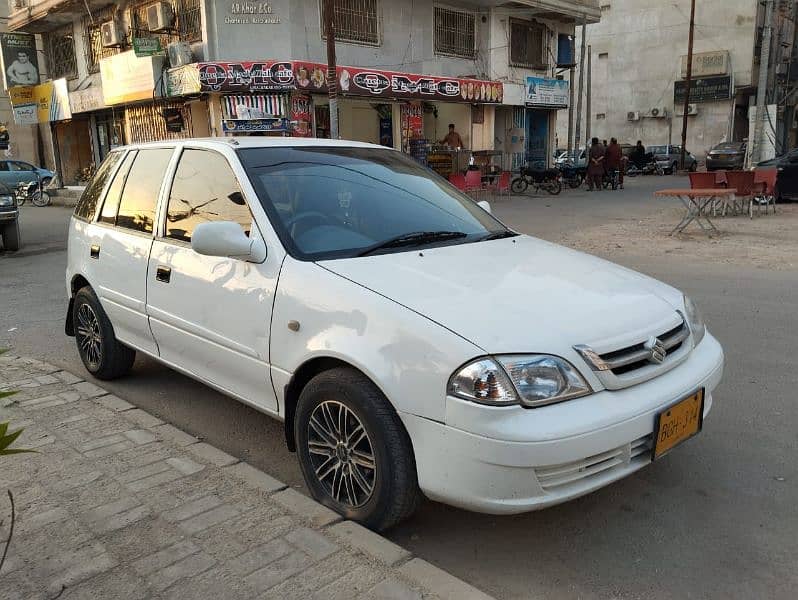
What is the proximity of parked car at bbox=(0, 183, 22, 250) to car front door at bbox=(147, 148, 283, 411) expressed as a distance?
32.5 ft

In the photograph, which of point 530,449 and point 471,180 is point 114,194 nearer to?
point 530,449

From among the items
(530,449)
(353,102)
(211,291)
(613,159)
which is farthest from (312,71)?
(530,449)

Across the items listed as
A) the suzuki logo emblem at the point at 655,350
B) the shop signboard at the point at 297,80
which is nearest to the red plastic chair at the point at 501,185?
the shop signboard at the point at 297,80

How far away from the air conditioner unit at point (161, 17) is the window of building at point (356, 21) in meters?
4.30

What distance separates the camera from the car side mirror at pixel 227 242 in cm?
314

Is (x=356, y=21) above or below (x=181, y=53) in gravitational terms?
above

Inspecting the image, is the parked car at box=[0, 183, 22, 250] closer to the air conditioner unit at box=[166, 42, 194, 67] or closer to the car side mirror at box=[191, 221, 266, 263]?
the air conditioner unit at box=[166, 42, 194, 67]

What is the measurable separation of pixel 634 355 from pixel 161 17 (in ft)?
65.2

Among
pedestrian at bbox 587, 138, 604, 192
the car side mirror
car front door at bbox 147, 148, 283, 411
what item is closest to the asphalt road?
car front door at bbox 147, 148, 283, 411

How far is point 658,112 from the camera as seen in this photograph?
139 ft

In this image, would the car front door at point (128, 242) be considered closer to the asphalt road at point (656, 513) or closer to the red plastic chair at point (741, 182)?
the asphalt road at point (656, 513)

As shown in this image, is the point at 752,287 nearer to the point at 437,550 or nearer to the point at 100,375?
the point at 437,550

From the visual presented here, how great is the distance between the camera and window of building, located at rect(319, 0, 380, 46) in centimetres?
1981

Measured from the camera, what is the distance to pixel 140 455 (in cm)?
350
